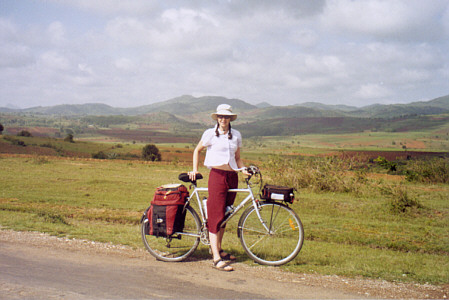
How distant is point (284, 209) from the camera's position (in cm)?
538

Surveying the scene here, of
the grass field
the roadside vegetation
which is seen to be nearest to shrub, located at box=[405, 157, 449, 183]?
the roadside vegetation

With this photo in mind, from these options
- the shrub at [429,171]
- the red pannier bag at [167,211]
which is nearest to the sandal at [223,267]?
the red pannier bag at [167,211]

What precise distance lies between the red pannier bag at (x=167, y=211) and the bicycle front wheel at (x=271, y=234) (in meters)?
0.99

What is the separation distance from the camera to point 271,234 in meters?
5.59

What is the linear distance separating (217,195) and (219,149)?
26.9 inches

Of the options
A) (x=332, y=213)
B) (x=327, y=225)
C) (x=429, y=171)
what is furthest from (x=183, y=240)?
(x=429, y=171)

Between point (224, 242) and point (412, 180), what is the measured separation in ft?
70.7

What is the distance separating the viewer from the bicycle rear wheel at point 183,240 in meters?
5.72

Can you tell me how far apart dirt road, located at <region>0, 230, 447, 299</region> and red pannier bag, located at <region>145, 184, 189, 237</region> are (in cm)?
51

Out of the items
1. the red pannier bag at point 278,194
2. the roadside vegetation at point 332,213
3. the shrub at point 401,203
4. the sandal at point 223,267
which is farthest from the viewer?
the shrub at point 401,203

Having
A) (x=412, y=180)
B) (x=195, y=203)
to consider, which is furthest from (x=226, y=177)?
(x=412, y=180)

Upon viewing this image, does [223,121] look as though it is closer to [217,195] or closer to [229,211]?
[217,195]

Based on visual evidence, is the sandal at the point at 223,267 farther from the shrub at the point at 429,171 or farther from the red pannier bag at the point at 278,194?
the shrub at the point at 429,171

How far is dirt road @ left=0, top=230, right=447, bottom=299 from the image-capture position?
4.31 m
